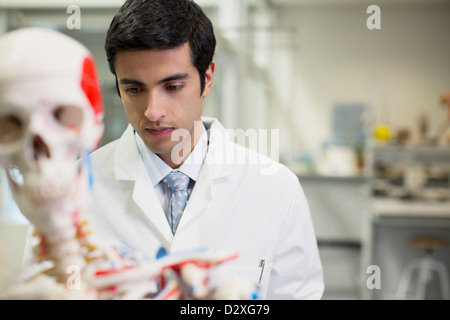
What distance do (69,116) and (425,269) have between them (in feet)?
9.98

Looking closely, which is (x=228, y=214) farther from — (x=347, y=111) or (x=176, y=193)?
(x=347, y=111)

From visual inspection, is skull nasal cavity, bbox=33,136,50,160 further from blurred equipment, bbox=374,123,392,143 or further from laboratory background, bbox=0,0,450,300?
blurred equipment, bbox=374,123,392,143

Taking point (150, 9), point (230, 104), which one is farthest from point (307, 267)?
point (230, 104)

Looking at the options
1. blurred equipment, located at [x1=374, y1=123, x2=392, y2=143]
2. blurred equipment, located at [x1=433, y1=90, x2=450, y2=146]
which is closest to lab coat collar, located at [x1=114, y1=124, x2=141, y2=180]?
blurred equipment, located at [x1=433, y1=90, x2=450, y2=146]

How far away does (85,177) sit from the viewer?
34 centimetres

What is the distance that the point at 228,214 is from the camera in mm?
553

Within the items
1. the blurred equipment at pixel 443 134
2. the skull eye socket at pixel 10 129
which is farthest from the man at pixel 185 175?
the blurred equipment at pixel 443 134

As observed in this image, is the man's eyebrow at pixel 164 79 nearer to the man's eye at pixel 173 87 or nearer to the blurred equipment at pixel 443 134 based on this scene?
the man's eye at pixel 173 87

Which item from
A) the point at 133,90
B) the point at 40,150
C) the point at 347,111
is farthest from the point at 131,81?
the point at 347,111

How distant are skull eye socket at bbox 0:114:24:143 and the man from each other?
0.38 feet

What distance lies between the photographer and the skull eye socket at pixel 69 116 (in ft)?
1.06

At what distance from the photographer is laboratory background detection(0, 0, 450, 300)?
71 cm

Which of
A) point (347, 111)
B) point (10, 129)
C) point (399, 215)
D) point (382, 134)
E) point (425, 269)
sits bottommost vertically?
point (425, 269)

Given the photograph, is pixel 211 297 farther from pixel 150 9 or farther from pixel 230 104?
pixel 230 104
